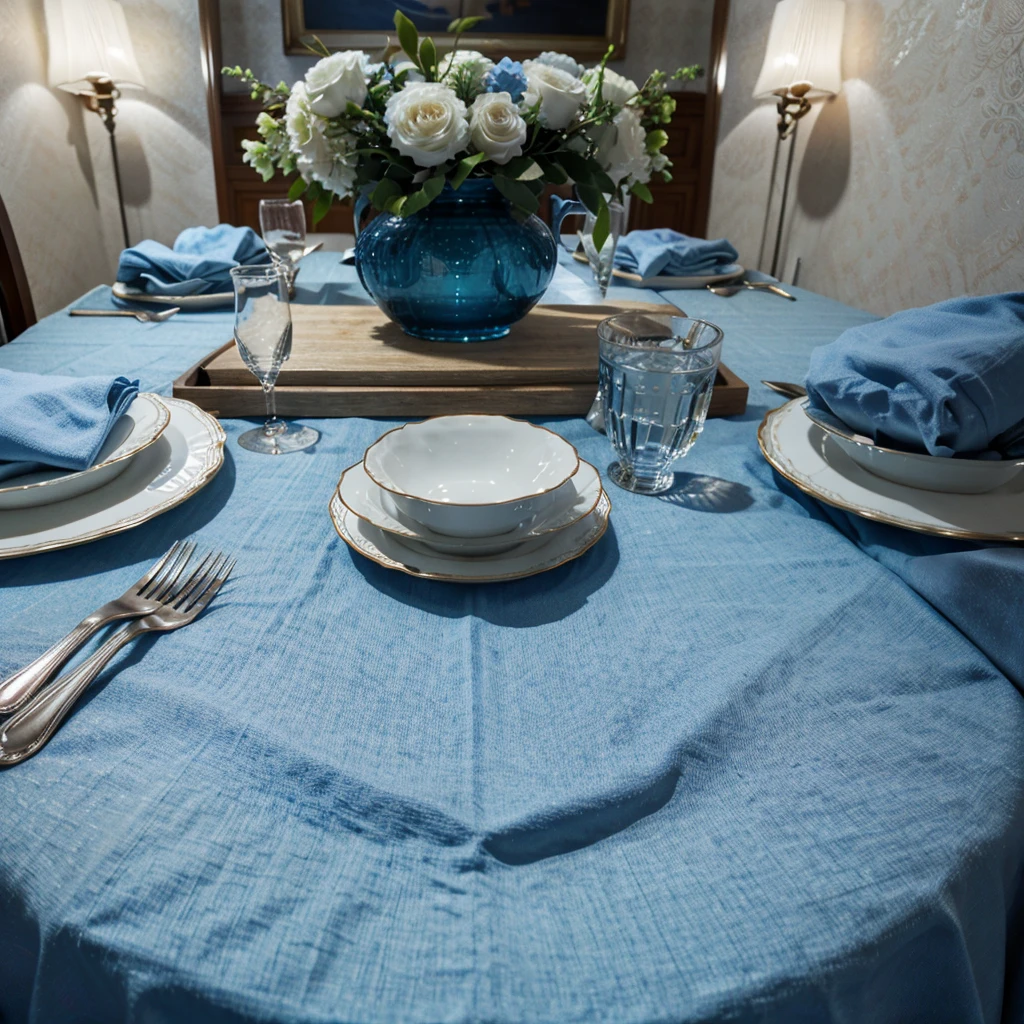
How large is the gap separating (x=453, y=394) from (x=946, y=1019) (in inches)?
25.5

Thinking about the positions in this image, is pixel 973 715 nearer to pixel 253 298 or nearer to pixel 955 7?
pixel 253 298

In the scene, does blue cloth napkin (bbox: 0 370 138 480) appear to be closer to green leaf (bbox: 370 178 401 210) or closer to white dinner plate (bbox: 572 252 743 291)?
green leaf (bbox: 370 178 401 210)

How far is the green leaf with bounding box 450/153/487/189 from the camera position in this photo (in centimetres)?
77

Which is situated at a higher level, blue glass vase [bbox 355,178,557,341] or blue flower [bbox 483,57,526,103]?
blue flower [bbox 483,57,526,103]

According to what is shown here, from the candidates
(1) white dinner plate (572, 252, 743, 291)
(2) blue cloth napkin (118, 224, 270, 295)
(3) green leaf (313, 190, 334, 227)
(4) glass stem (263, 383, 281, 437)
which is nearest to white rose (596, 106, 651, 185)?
(3) green leaf (313, 190, 334, 227)

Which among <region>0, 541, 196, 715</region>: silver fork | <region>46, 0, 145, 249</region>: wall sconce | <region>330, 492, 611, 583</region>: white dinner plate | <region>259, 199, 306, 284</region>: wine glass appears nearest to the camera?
<region>0, 541, 196, 715</region>: silver fork

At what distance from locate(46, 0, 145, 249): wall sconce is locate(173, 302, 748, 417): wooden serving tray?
7.25 ft

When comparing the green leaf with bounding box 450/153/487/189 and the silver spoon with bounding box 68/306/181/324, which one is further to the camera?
the silver spoon with bounding box 68/306/181/324

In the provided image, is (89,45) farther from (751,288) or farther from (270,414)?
(270,414)

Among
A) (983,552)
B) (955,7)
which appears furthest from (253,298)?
(955,7)

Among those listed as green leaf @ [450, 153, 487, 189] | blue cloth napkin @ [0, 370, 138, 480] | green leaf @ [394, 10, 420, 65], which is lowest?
blue cloth napkin @ [0, 370, 138, 480]

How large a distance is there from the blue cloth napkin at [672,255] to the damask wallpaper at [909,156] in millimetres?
622

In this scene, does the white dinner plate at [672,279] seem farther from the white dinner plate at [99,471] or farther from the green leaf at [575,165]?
the white dinner plate at [99,471]

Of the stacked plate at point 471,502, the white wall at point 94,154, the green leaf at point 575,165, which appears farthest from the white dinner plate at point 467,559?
the white wall at point 94,154
